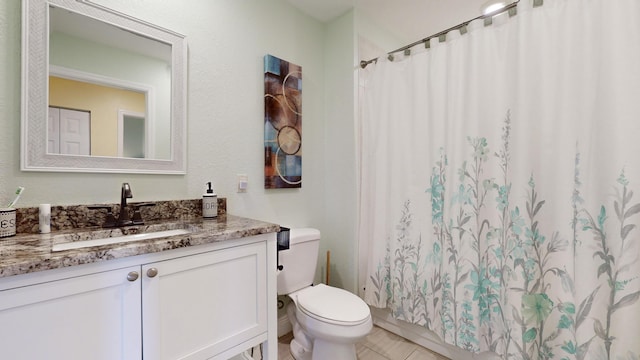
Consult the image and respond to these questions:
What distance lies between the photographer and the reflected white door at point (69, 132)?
113 centimetres

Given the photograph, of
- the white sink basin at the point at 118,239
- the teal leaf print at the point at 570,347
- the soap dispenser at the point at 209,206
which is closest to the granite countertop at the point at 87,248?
the white sink basin at the point at 118,239

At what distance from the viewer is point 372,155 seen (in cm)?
201

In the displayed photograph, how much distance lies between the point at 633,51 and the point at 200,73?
2019mm

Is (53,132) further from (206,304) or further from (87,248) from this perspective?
(206,304)

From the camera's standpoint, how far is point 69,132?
1.17 meters

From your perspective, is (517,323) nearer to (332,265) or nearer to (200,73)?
(332,265)

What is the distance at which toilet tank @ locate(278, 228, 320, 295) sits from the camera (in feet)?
5.44

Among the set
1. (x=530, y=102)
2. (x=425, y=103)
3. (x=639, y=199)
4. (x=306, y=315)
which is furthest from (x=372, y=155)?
(x=639, y=199)

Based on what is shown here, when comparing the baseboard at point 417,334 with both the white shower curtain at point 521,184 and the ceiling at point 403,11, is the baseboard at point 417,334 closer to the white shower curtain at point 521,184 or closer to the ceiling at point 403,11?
the white shower curtain at point 521,184

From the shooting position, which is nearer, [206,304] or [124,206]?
[206,304]

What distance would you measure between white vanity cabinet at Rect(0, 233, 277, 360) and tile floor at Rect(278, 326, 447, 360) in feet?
2.30

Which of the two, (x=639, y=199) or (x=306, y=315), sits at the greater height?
(x=639, y=199)

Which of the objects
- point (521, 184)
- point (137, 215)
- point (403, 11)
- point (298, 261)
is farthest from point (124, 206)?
point (403, 11)

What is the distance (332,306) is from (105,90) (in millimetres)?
1572
